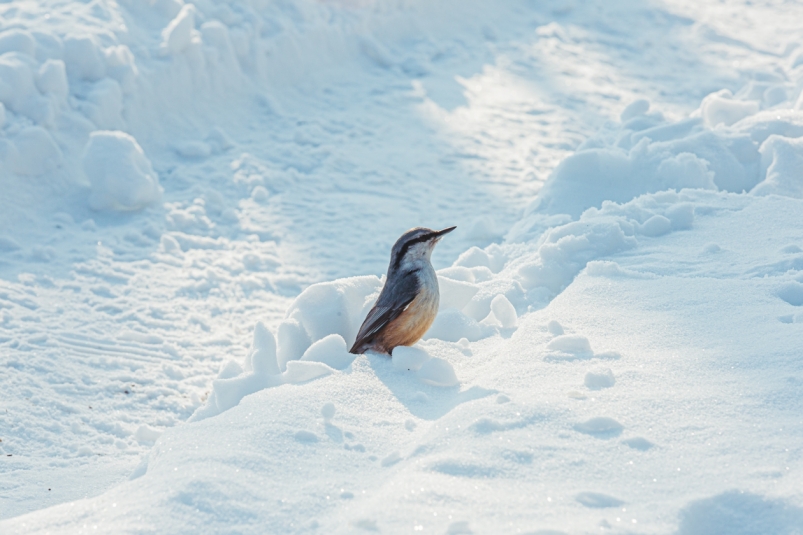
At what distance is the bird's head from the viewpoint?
3389mm

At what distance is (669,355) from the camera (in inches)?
110

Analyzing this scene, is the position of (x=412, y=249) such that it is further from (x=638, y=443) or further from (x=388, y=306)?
(x=638, y=443)

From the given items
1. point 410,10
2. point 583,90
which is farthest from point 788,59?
point 410,10

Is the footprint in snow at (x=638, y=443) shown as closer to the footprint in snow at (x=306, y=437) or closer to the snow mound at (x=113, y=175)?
the footprint in snow at (x=306, y=437)

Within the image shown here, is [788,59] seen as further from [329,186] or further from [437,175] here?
[329,186]

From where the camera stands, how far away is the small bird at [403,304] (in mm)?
3188

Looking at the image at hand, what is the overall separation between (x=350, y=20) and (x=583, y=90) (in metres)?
2.45

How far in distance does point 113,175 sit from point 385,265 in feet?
6.58

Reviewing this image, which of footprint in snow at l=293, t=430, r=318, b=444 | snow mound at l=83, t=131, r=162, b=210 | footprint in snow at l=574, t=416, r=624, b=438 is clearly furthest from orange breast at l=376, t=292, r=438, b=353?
snow mound at l=83, t=131, r=162, b=210

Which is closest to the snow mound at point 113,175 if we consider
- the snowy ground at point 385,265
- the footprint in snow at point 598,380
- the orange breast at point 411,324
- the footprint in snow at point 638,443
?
the snowy ground at point 385,265

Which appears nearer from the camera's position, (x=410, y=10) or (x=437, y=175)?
(x=437, y=175)

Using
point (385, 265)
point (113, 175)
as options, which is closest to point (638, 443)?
point (385, 265)

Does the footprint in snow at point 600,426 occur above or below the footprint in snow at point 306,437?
above

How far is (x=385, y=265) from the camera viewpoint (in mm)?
5469
